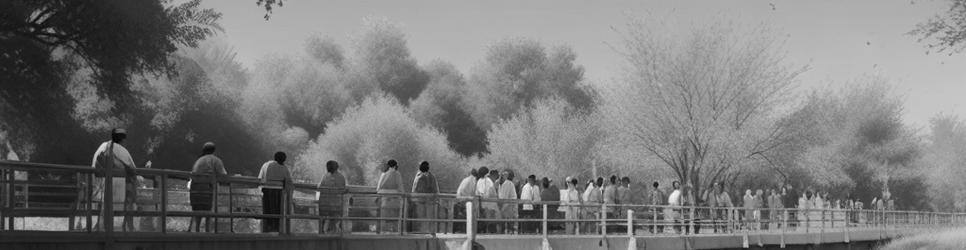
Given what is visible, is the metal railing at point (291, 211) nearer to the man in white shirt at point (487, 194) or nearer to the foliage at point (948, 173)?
the man in white shirt at point (487, 194)

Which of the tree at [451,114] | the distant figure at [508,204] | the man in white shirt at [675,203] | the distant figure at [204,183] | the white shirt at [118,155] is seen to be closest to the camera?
the white shirt at [118,155]

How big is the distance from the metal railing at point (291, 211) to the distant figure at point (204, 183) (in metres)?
0.10

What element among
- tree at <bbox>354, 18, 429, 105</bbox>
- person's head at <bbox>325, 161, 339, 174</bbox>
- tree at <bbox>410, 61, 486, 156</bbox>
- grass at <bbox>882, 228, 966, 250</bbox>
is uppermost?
tree at <bbox>354, 18, 429, 105</bbox>

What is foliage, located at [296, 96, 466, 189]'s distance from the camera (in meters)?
90.0

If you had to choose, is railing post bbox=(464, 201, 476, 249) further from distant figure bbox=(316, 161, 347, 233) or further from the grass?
the grass

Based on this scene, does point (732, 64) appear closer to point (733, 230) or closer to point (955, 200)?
point (733, 230)

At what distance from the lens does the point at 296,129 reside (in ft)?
319

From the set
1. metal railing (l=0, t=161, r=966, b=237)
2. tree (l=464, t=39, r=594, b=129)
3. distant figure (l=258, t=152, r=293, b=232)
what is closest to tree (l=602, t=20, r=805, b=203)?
metal railing (l=0, t=161, r=966, b=237)

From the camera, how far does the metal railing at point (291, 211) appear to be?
54.3ft

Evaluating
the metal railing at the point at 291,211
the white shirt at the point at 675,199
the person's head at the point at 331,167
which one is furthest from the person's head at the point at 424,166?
the white shirt at the point at 675,199

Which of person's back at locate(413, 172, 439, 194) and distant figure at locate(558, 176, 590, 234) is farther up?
person's back at locate(413, 172, 439, 194)

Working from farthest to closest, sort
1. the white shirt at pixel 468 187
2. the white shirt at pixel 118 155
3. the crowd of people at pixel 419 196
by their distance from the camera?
the white shirt at pixel 468 187 → the crowd of people at pixel 419 196 → the white shirt at pixel 118 155

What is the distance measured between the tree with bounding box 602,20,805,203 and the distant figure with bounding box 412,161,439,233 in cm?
3236

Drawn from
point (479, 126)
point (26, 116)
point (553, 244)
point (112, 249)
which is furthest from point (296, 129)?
point (112, 249)
